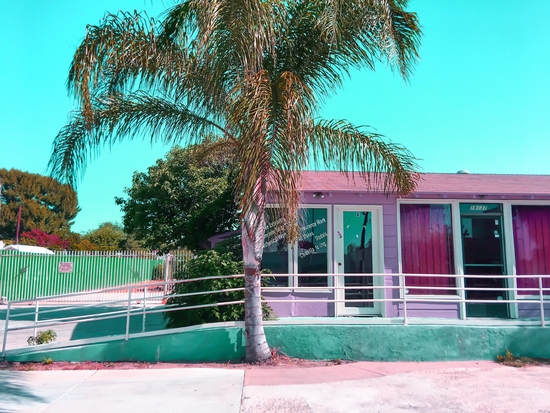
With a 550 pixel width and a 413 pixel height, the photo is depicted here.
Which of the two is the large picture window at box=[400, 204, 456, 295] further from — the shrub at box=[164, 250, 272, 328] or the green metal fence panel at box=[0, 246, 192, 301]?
the green metal fence panel at box=[0, 246, 192, 301]

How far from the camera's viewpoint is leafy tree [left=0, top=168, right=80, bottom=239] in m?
46.2

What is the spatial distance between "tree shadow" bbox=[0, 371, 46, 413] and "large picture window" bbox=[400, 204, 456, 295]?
23.7 ft

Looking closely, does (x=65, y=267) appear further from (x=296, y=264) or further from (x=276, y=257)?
(x=296, y=264)

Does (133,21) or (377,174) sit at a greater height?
(133,21)

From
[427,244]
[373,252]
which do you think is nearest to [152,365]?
[373,252]

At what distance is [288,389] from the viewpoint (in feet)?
21.1

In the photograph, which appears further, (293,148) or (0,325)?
(0,325)

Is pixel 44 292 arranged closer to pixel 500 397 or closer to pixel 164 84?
pixel 164 84

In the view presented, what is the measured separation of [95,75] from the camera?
7.18 metres

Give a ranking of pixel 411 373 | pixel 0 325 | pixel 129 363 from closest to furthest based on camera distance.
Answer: pixel 411 373 < pixel 129 363 < pixel 0 325

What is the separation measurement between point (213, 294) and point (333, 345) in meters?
2.39

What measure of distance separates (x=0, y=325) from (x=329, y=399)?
447 inches

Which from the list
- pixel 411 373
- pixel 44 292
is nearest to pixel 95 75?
pixel 411 373

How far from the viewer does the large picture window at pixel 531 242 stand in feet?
33.6
